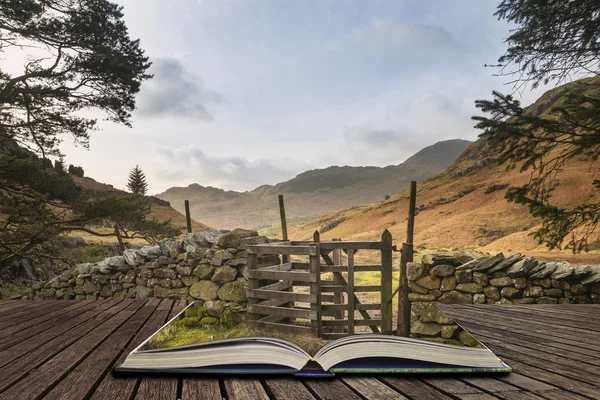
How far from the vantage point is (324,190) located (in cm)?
12912

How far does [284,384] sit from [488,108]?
20.8ft

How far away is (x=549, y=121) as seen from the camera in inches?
228

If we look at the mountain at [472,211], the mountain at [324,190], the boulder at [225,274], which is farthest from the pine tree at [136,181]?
the mountain at [324,190]

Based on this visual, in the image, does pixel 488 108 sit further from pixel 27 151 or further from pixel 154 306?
pixel 27 151

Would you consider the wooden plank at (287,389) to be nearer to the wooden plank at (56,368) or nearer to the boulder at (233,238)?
the wooden plank at (56,368)

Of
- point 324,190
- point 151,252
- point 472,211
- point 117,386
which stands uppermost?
point 324,190

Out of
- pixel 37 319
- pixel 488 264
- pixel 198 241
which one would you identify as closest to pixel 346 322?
pixel 488 264

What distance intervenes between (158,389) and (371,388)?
752 millimetres

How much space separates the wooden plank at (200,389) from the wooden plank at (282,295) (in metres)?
4.67

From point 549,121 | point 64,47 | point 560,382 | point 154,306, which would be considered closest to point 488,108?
point 549,121

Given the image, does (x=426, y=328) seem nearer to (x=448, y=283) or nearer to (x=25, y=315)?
(x=448, y=283)

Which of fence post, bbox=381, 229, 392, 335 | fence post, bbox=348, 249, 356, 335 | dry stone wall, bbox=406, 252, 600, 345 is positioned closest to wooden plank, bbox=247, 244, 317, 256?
fence post, bbox=348, 249, 356, 335

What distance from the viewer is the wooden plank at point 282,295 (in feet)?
19.2

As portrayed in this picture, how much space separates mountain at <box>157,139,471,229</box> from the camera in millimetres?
106838
